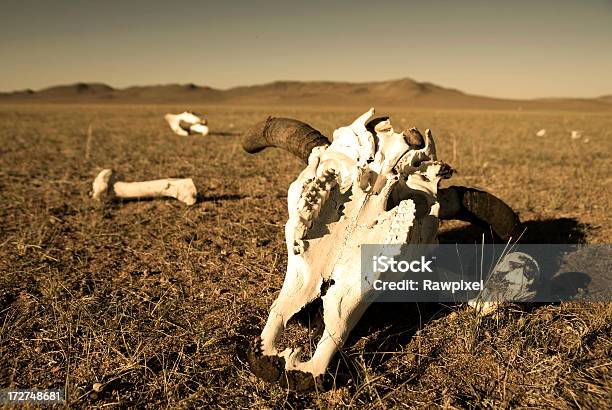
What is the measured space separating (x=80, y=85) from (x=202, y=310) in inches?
8280

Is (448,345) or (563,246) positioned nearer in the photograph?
(448,345)

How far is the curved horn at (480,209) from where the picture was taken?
3.21m

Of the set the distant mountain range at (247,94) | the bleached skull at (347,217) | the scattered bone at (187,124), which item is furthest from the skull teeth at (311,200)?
the distant mountain range at (247,94)

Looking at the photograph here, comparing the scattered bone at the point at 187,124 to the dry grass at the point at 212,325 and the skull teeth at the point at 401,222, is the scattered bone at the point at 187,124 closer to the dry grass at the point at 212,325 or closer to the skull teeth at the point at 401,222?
the dry grass at the point at 212,325

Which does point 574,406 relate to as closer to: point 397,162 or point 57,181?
point 397,162

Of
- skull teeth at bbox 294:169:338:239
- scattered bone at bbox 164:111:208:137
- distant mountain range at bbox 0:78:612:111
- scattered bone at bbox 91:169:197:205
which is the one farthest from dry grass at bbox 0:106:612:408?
distant mountain range at bbox 0:78:612:111

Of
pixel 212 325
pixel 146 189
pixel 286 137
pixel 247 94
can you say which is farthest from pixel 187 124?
pixel 247 94

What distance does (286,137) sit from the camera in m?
3.58

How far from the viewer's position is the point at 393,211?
2.70 metres

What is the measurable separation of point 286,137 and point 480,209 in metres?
1.63

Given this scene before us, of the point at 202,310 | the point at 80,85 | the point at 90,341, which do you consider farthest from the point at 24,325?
the point at 80,85

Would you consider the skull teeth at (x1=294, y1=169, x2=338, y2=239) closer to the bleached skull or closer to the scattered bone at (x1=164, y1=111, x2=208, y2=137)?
the bleached skull

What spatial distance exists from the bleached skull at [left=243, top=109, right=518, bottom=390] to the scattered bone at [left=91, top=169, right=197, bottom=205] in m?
3.13

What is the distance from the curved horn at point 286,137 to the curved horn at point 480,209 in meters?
1.05
